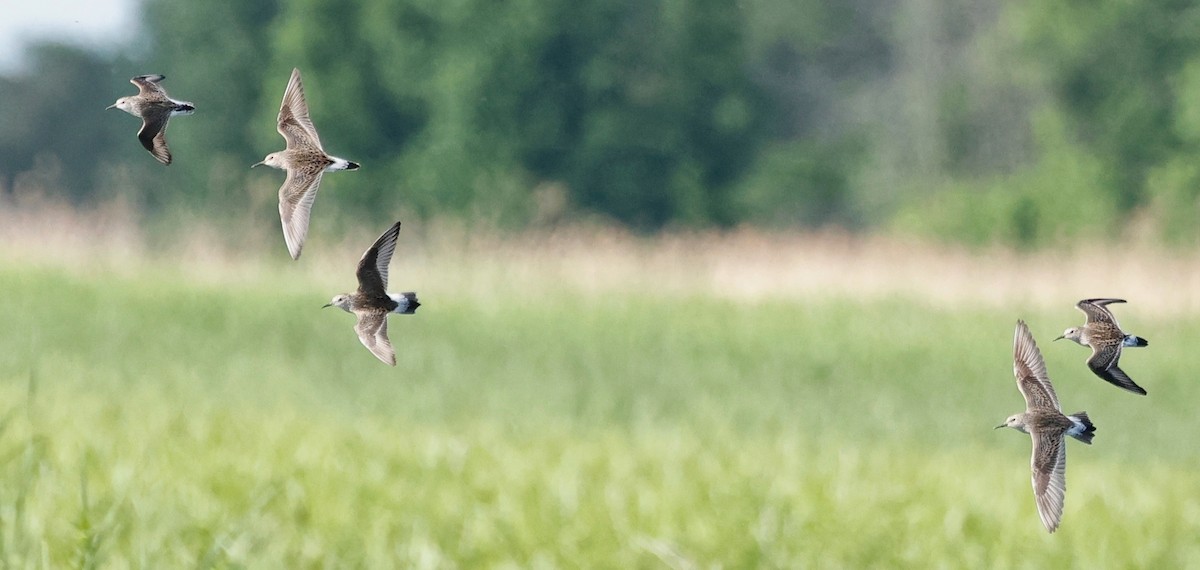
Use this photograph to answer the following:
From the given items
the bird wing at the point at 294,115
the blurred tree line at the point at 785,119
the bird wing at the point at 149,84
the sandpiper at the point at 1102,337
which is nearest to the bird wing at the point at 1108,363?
the sandpiper at the point at 1102,337

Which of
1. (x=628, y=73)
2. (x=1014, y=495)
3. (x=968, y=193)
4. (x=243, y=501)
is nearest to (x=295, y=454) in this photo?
(x=243, y=501)

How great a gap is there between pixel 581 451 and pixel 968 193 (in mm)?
37672

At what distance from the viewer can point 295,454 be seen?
1088 cm

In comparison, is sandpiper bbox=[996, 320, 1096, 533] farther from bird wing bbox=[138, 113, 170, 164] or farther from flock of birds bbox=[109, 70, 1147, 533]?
bird wing bbox=[138, 113, 170, 164]

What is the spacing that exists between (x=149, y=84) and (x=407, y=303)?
25 cm

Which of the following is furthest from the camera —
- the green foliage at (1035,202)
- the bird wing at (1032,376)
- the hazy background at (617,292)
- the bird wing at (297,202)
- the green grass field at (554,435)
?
the green foliage at (1035,202)

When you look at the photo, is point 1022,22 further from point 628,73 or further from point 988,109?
point 628,73

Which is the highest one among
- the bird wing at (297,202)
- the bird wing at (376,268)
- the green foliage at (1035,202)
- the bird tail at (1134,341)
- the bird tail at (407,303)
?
the green foliage at (1035,202)

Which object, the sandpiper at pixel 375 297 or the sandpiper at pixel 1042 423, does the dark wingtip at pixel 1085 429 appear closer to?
the sandpiper at pixel 1042 423

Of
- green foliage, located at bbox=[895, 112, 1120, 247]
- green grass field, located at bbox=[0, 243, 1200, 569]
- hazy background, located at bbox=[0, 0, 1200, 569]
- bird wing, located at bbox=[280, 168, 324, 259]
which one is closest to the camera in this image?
bird wing, located at bbox=[280, 168, 324, 259]

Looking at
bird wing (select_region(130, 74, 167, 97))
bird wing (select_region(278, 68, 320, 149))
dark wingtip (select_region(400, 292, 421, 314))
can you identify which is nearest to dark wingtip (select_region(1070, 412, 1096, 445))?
dark wingtip (select_region(400, 292, 421, 314))

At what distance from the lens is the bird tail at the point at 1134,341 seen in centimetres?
94

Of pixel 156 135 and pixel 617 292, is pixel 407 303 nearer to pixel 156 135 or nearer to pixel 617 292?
pixel 156 135

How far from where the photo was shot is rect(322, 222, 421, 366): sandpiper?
963 mm
